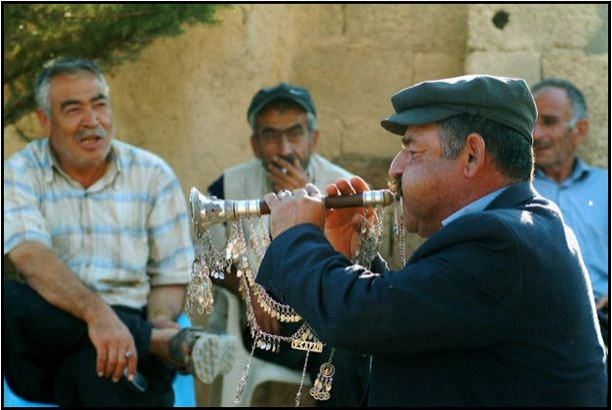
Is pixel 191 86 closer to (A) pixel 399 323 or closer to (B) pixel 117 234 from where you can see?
(B) pixel 117 234

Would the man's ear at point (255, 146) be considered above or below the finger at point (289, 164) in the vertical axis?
above

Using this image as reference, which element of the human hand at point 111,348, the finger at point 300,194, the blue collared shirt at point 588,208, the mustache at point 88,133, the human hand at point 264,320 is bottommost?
the human hand at point 111,348

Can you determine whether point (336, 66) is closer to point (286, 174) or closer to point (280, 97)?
point (280, 97)

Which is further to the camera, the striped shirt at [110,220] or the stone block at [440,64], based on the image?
the stone block at [440,64]

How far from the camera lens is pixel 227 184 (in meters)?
5.97

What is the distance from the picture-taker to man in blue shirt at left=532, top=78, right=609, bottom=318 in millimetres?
6043

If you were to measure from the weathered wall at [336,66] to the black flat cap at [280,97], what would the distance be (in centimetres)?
61

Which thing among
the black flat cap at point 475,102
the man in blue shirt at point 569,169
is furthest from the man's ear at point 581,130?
the black flat cap at point 475,102

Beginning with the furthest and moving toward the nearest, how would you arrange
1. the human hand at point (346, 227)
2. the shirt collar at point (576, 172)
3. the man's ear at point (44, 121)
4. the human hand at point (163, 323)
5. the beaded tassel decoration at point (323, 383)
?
the shirt collar at point (576, 172) < the man's ear at point (44, 121) < the human hand at point (163, 323) < the human hand at point (346, 227) < the beaded tassel decoration at point (323, 383)

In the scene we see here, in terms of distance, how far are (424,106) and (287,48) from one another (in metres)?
3.85

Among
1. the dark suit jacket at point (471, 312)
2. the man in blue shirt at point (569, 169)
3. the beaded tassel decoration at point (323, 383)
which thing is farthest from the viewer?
the man in blue shirt at point (569, 169)

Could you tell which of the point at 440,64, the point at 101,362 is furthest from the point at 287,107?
the point at 101,362

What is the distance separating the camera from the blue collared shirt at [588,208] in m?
5.94

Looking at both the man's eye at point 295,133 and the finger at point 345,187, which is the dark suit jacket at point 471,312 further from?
the man's eye at point 295,133
